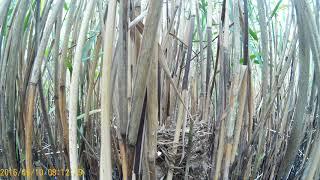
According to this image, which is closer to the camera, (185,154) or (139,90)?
(139,90)

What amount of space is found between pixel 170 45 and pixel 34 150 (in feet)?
1.21

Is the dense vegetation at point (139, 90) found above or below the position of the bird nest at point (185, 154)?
above

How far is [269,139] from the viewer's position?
0.84m

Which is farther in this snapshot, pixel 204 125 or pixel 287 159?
pixel 204 125

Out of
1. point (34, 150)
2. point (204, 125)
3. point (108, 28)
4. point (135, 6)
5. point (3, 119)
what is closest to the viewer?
point (108, 28)

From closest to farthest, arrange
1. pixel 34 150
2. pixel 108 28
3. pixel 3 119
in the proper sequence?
1. pixel 108 28
2. pixel 3 119
3. pixel 34 150

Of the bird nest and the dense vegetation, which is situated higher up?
the dense vegetation

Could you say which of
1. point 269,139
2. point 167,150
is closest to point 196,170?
point 167,150

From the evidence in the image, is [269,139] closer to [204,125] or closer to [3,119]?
[204,125]

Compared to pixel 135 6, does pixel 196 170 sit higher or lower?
lower

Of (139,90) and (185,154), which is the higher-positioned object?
(139,90)

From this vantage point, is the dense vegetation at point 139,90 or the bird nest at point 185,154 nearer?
the dense vegetation at point 139,90

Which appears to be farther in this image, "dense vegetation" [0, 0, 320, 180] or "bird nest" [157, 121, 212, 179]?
"bird nest" [157, 121, 212, 179]

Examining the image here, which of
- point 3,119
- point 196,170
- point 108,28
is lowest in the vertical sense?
point 196,170
